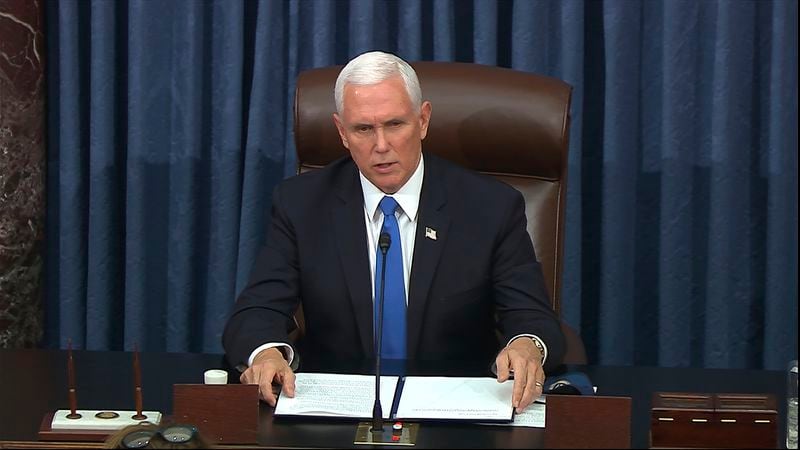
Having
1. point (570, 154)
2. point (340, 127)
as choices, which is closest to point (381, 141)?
point (340, 127)

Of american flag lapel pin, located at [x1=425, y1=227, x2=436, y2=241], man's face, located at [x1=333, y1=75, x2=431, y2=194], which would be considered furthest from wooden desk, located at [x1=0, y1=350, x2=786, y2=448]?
man's face, located at [x1=333, y1=75, x2=431, y2=194]

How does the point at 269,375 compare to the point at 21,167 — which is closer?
the point at 269,375

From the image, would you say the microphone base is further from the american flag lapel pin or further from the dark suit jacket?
the american flag lapel pin

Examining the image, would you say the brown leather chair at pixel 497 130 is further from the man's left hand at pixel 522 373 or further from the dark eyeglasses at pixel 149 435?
the dark eyeglasses at pixel 149 435

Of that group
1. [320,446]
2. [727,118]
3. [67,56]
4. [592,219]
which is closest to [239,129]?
[67,56]

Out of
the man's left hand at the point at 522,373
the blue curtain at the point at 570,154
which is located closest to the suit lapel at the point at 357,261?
the man's left hand at the point at 522,373

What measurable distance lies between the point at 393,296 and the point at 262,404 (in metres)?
0.65

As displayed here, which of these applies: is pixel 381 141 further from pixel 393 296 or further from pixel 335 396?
pixel 335 396

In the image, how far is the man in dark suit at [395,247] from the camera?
9.53 feet

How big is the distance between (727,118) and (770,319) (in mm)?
649

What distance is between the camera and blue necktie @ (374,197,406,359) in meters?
2.95

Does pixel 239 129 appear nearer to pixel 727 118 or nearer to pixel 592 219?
pixel 592 219

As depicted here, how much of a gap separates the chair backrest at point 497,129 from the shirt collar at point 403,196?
19cm

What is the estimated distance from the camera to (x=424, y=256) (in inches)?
117
